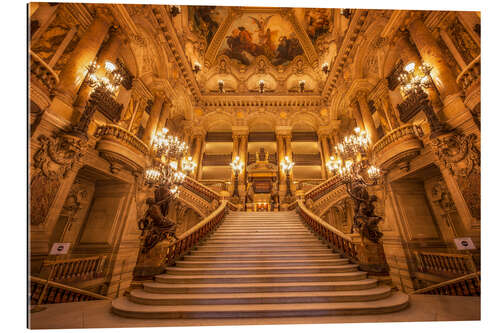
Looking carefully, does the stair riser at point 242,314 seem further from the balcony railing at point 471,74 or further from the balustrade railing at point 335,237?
the balcony railing at point 471,74

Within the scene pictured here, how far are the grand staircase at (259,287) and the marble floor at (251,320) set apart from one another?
0.09m

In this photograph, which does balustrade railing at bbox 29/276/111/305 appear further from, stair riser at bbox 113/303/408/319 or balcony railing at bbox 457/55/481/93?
balcony railing at bbox 457/55/481/93

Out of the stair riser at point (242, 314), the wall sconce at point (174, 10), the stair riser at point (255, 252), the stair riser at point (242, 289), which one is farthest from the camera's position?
the wall sconce at point (174, 10)

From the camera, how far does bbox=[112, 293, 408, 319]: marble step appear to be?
2625 mm

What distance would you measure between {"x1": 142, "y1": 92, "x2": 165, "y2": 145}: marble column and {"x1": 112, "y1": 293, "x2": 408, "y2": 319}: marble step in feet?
26.7

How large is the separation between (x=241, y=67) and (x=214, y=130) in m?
5.86

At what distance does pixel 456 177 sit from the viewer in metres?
5.07

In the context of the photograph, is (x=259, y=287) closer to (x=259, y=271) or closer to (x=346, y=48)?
(x=259, y=271)

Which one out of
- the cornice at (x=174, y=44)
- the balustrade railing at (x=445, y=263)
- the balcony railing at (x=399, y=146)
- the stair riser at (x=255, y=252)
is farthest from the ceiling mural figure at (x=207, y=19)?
the balustrade railing at (x=445, y=263)

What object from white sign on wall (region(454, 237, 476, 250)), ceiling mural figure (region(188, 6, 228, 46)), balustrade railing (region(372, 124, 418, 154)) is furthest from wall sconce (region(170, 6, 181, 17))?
white sign on wall (region(454, 237, 476, 250))

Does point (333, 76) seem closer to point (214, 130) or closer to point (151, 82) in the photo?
point (214, 130)

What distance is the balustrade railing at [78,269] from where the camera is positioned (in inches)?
214

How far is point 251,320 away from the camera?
101 inches
